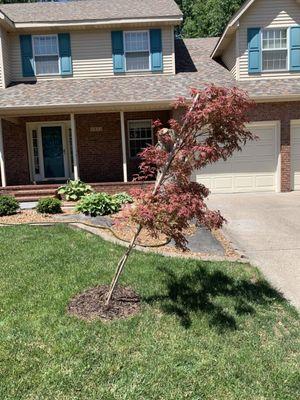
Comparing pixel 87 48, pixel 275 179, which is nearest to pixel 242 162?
pixel 275 179

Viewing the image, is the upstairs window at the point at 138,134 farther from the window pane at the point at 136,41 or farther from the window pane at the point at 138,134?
the window pane at the point at 136,41

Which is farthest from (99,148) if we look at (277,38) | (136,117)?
(277,38)

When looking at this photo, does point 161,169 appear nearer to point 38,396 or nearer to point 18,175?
point 38,396

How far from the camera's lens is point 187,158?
478cm

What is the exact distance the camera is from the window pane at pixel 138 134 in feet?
52.7

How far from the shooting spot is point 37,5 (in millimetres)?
17594

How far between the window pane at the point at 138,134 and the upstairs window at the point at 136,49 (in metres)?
2.05

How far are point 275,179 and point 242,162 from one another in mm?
1320

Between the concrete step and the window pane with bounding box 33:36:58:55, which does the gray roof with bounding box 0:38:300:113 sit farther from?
the concrete step

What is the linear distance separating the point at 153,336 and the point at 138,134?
12.4m

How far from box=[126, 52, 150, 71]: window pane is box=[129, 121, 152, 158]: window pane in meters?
2.01

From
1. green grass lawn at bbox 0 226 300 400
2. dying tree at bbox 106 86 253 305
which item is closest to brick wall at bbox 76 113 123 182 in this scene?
green grass lawn at bbox 0 226 300 400

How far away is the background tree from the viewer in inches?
1070

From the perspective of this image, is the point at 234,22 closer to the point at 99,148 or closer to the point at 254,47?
the point at 254,47
